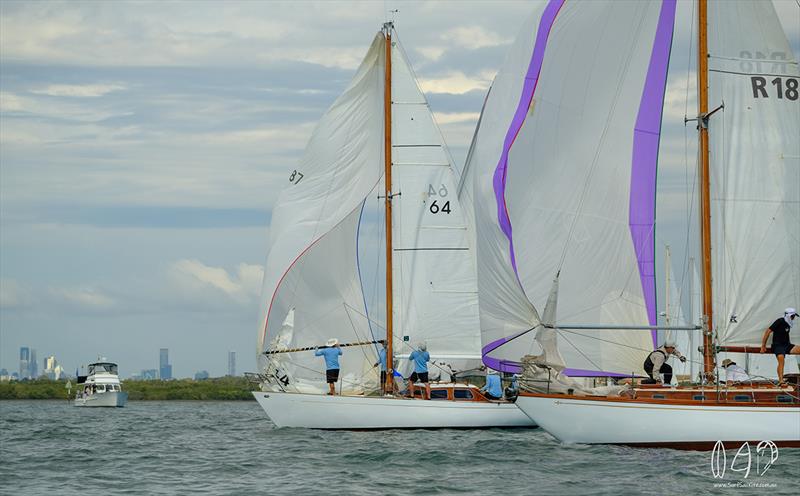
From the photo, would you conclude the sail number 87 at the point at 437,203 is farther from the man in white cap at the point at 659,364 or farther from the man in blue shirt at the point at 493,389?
the man in white cap at the point at 659,364

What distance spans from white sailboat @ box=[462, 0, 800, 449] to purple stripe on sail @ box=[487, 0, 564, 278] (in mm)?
36

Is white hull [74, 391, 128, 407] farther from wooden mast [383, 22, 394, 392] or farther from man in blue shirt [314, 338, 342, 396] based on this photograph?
man in blue shirt [314, 338, 342, 396]

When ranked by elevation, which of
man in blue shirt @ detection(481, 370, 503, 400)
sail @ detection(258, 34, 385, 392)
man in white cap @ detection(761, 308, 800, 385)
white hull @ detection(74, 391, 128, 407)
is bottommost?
white hull @ detection(74, 391, 128, 407)

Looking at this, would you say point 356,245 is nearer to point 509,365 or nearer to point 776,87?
point 509,365

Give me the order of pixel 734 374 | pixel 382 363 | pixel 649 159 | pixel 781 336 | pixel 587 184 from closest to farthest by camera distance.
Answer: pixel 781 336, pixel 734 374, pixel 587 184, pixel 649 159, pixel 382 363

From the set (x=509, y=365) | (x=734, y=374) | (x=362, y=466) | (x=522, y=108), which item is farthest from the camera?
(x=509, y=365)

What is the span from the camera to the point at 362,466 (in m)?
25.8

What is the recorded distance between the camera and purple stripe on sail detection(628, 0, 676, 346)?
28.8m

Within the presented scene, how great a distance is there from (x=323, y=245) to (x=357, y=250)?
4.17ft

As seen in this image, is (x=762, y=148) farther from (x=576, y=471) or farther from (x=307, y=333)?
(x=307, y=333)

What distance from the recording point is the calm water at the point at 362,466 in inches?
880

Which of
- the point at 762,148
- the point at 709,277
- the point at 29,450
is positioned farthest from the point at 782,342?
the point at 29,450

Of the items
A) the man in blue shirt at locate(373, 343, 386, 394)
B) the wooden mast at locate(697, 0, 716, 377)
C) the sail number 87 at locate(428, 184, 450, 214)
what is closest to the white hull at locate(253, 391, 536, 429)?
the man in blue shirt at locate(373, 343, 386, 394)

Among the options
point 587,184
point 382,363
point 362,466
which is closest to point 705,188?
point 587,184
